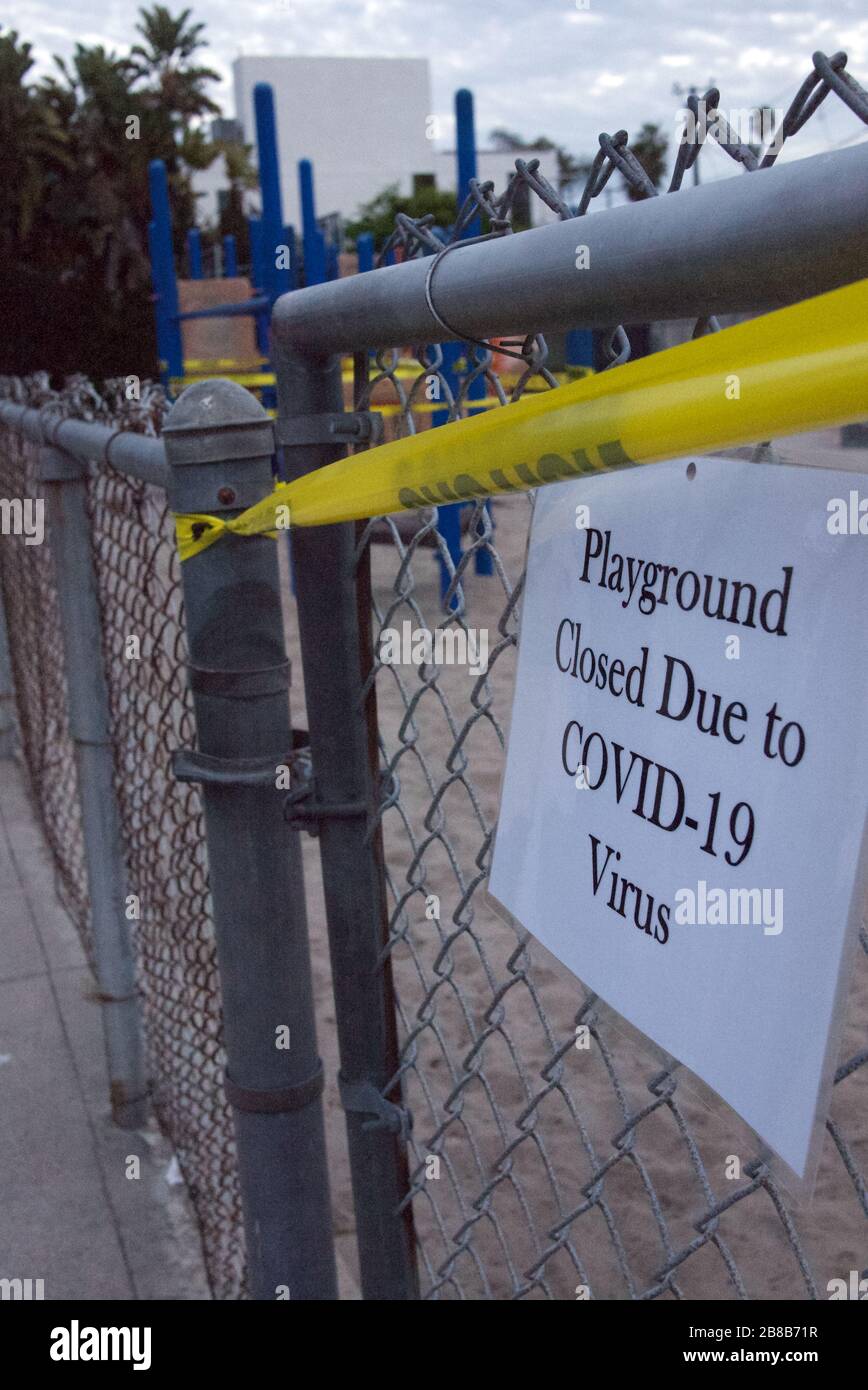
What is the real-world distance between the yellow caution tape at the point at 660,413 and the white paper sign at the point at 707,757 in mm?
67

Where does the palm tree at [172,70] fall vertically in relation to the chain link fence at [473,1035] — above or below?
above

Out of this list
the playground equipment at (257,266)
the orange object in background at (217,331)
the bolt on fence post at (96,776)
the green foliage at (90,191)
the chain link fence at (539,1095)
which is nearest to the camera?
the chain link fence at (539,1095)

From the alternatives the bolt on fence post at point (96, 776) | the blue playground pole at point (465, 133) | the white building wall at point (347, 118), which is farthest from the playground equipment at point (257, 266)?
the white building wall at point (347, 118)

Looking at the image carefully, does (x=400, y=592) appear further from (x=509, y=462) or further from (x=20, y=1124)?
(x=20, y=1124)

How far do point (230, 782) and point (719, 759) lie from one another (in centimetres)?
91

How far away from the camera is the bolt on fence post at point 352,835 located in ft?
4.91

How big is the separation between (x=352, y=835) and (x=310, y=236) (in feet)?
28.5

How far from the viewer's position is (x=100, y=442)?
2.35 m

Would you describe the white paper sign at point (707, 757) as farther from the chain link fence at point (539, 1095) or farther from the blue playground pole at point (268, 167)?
the blue playground pole at point (268, 167)

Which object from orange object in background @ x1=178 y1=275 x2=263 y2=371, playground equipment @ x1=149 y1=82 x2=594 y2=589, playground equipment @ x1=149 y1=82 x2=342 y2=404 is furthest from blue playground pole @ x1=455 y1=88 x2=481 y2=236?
orange object in background @ x1=178 y1=275 x2=263 y2=371

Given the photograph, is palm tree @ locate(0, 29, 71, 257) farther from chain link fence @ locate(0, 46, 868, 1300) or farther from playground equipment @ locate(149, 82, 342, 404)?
A: chain link fence @ locate(0, 46, 868, 1300)

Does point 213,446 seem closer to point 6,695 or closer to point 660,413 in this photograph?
point 660,413

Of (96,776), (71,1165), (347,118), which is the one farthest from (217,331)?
(347,118)

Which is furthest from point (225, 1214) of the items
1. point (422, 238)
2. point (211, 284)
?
point (211, 284)
